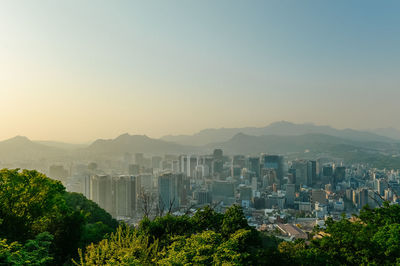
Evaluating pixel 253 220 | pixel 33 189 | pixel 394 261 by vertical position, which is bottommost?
pixel 253 220

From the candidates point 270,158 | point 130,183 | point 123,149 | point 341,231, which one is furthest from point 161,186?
point 123,149

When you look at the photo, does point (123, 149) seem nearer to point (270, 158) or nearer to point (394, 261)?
point (270, 158)

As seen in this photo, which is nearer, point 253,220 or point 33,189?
point 33,189

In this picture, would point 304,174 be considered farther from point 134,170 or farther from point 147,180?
point 134,170

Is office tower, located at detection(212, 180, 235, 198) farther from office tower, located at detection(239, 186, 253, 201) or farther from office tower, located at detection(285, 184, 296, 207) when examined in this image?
office tower, located at detection(285, 184, 296, 207)

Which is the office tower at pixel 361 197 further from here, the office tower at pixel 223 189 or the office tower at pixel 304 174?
the office tower at pixel 223 189

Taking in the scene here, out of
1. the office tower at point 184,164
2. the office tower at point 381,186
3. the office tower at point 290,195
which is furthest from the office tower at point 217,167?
the office tower at point 381,186
